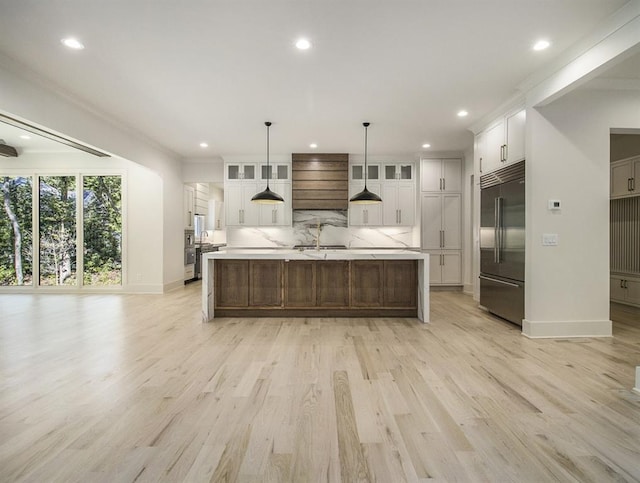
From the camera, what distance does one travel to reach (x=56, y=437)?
6.38 feet

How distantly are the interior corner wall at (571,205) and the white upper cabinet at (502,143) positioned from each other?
0.32 m

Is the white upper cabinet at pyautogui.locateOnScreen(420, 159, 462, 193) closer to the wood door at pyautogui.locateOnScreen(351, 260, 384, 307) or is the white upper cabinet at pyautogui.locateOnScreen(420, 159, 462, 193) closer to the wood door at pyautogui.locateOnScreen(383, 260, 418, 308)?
the wood door at pyautogui.locateOnScreen(383, 260, 418, 308)

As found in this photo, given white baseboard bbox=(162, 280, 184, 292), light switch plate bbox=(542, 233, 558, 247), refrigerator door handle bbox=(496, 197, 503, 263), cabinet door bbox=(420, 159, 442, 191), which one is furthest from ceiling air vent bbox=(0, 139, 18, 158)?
light switch plate bbox=(542, 233, 558, 247)

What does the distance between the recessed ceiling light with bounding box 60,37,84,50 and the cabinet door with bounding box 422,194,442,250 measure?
6007 mm

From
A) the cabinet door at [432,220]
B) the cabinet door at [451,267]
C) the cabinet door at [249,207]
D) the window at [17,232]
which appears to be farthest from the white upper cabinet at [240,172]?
the cabinet door at [451,267]

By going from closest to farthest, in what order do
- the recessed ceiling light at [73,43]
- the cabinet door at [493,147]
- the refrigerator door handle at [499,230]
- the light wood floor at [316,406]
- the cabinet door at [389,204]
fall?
the light wood floor at [316,406]
the recessed ceiling light at [73,43]
the refrigerator door handle at [499,230]
the cabinet door at [493,147]
the cabinet door at [389,204]

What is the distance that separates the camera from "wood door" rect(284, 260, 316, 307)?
4902mm

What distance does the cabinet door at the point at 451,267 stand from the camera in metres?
7.30

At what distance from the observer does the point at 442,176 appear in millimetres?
7293

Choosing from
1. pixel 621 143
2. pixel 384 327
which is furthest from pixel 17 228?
pixel 621 143

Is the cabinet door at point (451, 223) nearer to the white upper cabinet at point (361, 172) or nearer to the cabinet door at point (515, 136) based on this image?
the white upper cabinet at point (361, 172)

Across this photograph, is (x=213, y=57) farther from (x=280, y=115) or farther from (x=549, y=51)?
(x=549, y=51)

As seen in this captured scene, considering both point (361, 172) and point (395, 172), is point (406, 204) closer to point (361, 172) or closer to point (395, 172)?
point (395, 172)

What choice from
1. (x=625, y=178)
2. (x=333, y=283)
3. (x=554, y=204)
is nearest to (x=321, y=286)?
(x=333, y=283)
